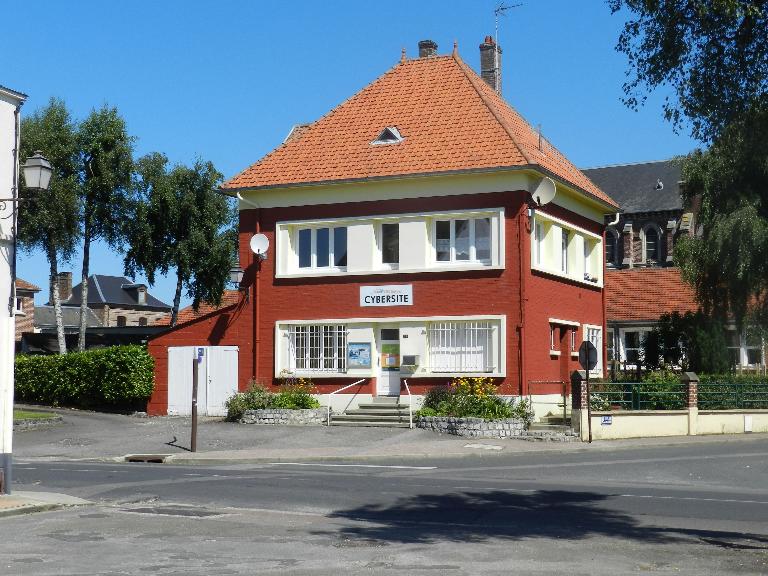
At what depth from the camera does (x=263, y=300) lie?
3359 centimetres

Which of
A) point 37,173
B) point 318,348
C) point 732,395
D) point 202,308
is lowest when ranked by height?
point 732,395

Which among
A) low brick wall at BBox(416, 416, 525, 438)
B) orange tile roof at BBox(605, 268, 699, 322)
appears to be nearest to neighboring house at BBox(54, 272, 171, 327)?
orange tile roof at BBox(605, 268, 699, 322)

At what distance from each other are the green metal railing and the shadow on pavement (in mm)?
12294

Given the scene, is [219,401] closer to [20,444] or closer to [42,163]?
[20,444]

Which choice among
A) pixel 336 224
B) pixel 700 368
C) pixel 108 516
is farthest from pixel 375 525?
pixel 700 368

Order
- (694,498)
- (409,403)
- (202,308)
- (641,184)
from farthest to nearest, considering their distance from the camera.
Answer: (641,184) < (202,308) < (409,403) < (694,498)

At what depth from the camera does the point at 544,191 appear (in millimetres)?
31062

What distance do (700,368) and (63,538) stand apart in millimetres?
28534

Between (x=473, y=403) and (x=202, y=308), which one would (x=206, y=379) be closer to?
(x=473, y=403)

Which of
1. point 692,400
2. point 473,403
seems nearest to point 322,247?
point 473,403

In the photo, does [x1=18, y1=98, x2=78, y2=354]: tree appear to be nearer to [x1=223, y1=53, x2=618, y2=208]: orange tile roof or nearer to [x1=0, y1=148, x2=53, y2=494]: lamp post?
[x1=223, y1=53, x2=618, y2=208]: orange tile roof

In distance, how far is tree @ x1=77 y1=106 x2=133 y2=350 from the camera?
4500cm

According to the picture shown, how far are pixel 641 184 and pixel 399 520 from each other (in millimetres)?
63845

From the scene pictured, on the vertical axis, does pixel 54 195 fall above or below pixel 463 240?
above
